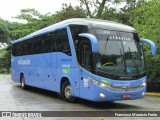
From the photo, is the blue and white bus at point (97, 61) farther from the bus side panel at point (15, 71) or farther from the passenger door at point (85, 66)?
the bus side panel at point (15, 71)

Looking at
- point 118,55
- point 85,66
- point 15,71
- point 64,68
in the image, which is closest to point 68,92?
point 64,68

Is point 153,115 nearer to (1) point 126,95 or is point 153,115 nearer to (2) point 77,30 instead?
(1) point 126,95

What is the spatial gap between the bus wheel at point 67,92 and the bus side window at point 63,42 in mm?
1405

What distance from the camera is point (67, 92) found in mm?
14430

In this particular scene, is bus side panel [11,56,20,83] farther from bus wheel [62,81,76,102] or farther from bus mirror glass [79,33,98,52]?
bus mirror glass [79,33,98,52]

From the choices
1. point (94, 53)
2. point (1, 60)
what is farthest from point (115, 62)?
point (1, 60)

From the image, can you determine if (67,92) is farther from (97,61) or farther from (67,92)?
(97,61)

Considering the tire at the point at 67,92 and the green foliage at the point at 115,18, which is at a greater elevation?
the green foliage at the point at 115,18

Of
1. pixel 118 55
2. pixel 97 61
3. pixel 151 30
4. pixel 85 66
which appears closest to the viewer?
pixel 97 61

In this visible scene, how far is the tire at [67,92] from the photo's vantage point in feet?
46.4

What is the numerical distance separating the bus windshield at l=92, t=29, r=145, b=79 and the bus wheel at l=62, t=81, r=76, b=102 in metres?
2.49

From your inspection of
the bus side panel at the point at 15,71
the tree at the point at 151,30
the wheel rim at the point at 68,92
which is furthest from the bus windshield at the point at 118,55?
the bus side panel at the point at 15,71

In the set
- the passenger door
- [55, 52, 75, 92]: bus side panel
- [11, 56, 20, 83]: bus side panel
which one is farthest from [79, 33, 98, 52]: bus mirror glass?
[11, 56, 20, 83]: bus side panel

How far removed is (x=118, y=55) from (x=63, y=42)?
9.97ft
